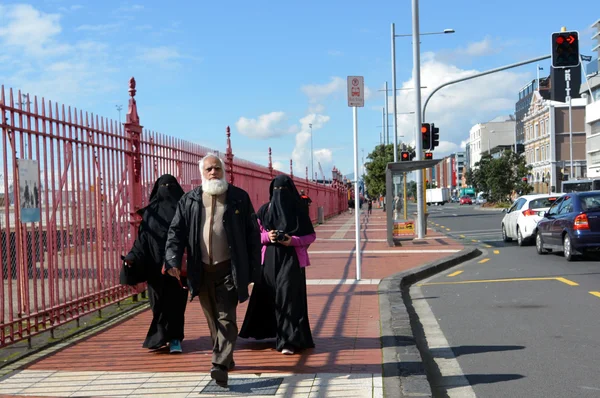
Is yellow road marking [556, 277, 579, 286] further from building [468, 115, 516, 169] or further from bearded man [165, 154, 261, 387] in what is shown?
building [468, 115, 516, 169]

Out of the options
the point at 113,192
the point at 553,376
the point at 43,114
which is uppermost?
the point at 43,114

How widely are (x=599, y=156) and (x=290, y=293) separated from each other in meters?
74.8

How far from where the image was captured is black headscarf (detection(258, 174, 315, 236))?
670 centimetres

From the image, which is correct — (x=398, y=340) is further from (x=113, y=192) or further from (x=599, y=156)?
(x=599, y=156)

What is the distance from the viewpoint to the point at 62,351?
6.84 meters

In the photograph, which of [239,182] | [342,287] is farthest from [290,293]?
[239,182]

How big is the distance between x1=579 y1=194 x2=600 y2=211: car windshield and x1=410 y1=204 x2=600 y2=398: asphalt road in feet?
5.08

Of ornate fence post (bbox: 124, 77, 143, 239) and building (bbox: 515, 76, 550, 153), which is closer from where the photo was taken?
ornate fence post (bbox: 124, 77, 143, 239)

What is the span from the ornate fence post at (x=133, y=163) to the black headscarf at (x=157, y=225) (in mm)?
2846

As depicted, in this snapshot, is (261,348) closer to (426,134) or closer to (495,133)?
(426,134)

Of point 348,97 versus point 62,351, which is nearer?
point 62,351

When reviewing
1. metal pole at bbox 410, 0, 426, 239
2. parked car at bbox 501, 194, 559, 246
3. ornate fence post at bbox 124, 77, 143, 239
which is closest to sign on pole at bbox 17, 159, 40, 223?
ornate fence post at bbox 124, 77, 143, 239

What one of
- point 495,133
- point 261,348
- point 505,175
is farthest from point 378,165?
point 495,133

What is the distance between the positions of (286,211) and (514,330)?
10.1 feet
